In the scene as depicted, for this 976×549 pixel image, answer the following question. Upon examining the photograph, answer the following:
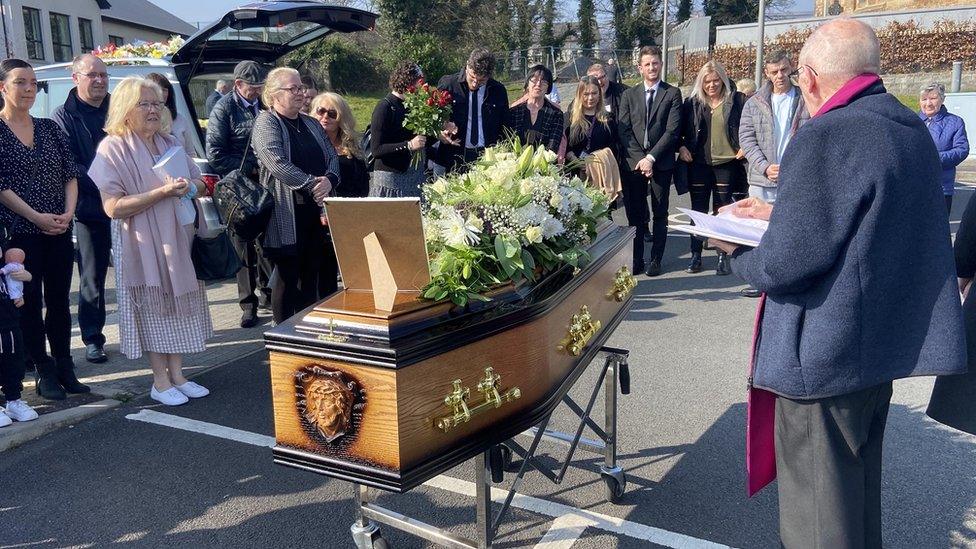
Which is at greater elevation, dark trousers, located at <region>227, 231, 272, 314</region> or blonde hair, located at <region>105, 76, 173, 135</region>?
blonde hair, located at <region>105, 76, 173, 135</region>

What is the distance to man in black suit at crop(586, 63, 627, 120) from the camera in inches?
320

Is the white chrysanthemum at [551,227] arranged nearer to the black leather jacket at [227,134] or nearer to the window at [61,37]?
the black leather jacket at [227,134]

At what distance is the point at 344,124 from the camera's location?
242 inches

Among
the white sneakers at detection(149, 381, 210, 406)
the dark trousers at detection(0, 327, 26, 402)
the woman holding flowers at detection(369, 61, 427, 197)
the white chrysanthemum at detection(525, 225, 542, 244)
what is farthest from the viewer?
the woman holding flowers at detection(369, 61, 427, 197)

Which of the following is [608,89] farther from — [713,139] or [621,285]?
[621,285]

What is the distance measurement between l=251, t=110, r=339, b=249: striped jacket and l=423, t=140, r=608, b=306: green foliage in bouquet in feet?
6.34

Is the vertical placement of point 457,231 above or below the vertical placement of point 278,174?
below

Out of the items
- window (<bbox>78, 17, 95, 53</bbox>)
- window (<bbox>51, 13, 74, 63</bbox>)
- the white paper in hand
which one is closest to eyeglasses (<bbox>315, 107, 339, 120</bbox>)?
the white paper in hand

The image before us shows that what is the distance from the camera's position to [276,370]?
2334 millimetres

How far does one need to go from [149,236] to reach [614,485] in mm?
3008

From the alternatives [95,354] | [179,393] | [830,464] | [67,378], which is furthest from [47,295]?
[830,464]

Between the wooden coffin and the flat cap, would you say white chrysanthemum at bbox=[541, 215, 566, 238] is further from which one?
the flat cap

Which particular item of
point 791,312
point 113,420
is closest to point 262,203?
point 113,420

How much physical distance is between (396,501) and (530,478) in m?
0.67
